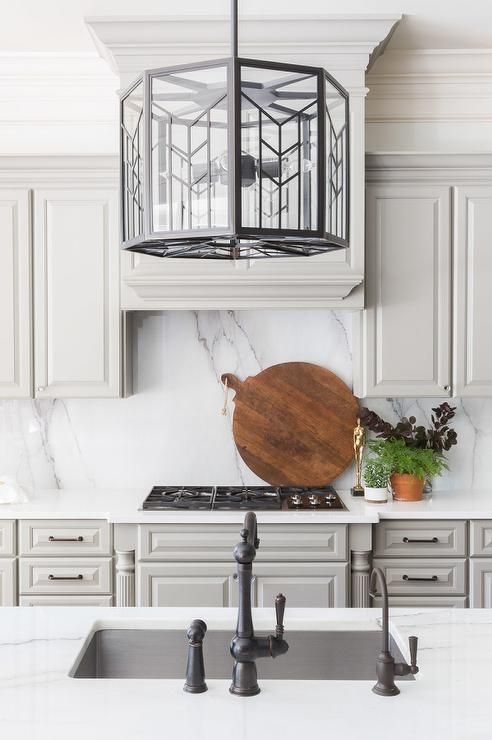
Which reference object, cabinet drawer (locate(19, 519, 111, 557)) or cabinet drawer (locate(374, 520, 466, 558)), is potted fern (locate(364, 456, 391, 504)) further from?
cabinet drawer (locate(19, 519, 111, 557))

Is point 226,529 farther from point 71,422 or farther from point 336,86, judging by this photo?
point 336,86

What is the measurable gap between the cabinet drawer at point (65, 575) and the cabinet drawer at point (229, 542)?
19 cm

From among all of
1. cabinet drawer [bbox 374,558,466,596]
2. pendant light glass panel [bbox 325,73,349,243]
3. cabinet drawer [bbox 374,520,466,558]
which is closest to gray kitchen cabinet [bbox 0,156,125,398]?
cabinet drawer [bbox 374,520,466,558]

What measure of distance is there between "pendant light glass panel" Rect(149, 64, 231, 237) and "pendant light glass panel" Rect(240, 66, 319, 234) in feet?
0.13

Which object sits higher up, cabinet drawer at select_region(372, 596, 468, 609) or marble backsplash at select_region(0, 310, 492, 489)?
marble backsplash at select_region(0, 310, 492, 489)

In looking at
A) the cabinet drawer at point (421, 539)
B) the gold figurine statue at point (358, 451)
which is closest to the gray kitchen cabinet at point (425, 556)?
the cabinet drawer at point (421, 539)

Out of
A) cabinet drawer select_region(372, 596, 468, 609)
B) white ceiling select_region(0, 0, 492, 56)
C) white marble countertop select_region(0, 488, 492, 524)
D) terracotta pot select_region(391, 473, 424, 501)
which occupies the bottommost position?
cabinet drawer select_region(372, 596, 468, 609)

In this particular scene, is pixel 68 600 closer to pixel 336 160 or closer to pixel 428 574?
pixel 428 574

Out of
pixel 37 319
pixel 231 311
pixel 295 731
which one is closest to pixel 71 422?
pixel 37 319

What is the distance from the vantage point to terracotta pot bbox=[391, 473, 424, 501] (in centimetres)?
322

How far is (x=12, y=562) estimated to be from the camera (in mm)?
3025

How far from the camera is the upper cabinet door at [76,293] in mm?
3178

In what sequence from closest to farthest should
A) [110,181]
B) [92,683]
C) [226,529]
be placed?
[92,683]
[226,529]
[110,181]

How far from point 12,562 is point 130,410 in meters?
0.85
